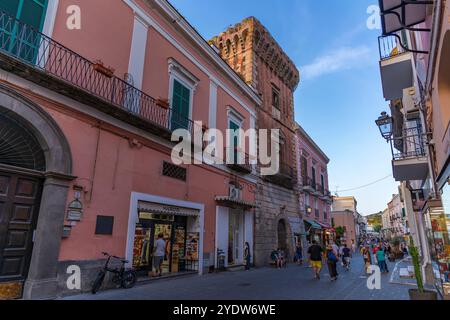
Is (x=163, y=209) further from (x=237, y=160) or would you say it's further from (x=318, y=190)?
(x=318, y=190)

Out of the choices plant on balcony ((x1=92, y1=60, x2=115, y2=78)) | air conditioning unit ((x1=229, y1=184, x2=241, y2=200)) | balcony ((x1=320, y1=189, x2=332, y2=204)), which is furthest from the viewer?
balcony ((x1=320, y1=189, x2=332, y2=204))

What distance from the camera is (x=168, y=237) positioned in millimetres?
10859

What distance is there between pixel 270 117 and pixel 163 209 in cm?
1156

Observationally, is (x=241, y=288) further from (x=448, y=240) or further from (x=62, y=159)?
(x=62, y=159)

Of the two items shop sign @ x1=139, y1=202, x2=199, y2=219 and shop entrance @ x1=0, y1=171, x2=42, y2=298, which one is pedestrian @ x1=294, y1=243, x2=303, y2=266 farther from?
shop entrance @ x1=0, y1=171, x2=42, y2=298

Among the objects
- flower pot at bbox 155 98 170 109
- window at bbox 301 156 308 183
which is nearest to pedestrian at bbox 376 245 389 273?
window at bbox 301 156 308 183

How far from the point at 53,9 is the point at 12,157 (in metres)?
3.93

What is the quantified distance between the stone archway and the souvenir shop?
8.78 feet

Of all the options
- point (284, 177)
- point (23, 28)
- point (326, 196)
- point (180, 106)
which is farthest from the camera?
point (326, 196)

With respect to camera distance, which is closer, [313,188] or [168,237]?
[168,237]

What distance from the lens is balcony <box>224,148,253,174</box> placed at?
14066mm

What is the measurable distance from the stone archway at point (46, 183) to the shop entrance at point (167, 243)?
114 inches

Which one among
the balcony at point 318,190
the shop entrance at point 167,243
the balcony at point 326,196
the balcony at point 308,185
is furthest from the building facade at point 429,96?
the balcony at point 326,196

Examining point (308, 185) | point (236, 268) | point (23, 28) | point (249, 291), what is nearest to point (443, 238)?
point (249, 291)
